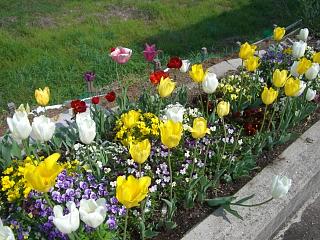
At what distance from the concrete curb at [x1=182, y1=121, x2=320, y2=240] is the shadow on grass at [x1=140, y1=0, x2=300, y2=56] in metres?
3.06

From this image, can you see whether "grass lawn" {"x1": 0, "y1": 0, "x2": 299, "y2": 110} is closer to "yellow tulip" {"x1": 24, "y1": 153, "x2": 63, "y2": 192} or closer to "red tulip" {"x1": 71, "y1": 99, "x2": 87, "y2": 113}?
"red tulip" {"x1": 71, "y1": 99, "x2": 87, "y2": 113}

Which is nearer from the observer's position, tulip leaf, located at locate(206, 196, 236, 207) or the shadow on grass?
tulip leaf, located at locate(206, 196, 236, 207)

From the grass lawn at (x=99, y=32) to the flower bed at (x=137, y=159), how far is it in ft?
6.47

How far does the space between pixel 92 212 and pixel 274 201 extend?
52.1 inches

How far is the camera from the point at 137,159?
1957 millimetres

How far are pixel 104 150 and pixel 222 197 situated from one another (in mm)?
776

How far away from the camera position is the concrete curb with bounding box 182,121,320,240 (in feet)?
8.05

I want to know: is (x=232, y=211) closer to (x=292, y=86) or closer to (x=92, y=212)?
(x=292, y=86)

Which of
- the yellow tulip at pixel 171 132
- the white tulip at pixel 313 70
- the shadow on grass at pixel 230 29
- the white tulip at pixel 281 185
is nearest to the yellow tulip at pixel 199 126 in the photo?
the yellow tulip at pixel 171 132

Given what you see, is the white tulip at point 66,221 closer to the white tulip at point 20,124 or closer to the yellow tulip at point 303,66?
the white tulip at point 20,124

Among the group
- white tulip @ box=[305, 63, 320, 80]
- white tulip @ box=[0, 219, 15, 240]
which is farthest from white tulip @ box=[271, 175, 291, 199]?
white tulip @ box=[0, 219, 15, 240]

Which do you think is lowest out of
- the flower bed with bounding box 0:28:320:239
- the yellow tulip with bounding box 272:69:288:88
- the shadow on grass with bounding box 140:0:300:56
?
the shadow on grass with bounding box 140:0:300:56

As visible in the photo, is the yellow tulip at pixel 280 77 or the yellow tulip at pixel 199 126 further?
the yellow tulip at pixel 280 77

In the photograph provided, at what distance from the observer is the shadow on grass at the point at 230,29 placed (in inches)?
255
